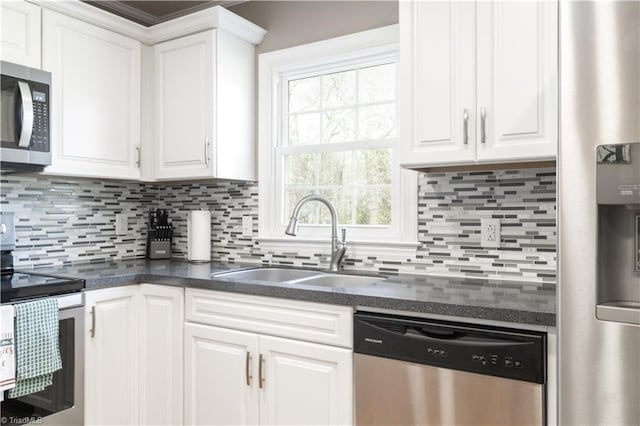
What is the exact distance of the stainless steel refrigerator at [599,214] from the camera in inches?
44.1

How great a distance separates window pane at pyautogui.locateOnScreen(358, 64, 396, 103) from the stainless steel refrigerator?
1.27 metres

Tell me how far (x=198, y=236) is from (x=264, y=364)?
42.9 inches

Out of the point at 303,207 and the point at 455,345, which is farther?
the point at 303,207

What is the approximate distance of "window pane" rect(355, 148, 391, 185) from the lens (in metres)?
2.44

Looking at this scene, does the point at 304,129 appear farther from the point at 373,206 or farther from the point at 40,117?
the point at 40,117

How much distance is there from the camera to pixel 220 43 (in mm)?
2537

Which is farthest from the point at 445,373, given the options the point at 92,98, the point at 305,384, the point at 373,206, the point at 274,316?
the point at 92,98

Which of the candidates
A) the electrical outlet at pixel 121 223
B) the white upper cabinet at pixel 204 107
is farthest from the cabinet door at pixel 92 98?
the electrical outlet at pixel 121 223

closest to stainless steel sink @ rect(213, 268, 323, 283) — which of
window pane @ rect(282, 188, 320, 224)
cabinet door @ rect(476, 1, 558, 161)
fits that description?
window pane @ rect(282, 188, 320, 224)

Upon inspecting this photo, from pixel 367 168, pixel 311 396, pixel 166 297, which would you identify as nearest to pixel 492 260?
pixel 367 168

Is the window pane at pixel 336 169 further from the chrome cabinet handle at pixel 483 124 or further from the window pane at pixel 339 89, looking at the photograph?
the chrome cabinet handle at pixel 483 124

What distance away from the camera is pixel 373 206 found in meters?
2.46

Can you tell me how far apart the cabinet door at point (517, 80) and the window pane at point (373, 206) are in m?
0.70

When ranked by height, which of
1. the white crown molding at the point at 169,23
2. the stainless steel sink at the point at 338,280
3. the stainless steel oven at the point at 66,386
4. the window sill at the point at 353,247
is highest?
the white crown molding at the point at 169,23
